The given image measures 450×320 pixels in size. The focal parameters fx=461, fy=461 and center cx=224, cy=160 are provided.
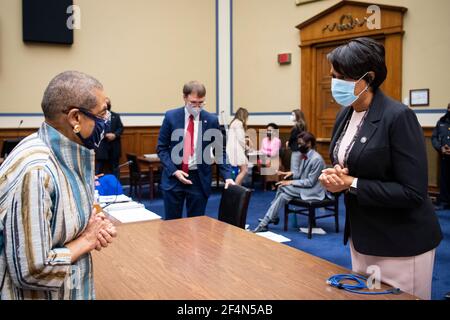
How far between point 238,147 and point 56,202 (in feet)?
20.6

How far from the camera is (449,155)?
6.52 metres

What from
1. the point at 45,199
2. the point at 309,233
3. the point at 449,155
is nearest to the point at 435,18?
the point at 449,155

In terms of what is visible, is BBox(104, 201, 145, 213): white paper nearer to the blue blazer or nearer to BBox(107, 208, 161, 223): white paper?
BBox(107, 208, 161, 223): white paper

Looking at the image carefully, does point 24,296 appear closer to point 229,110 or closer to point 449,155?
point 449,155

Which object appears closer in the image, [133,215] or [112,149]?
[133,215]

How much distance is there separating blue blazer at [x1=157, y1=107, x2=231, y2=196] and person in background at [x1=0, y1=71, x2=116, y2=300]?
2.24 metres

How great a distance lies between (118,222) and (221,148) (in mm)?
1285

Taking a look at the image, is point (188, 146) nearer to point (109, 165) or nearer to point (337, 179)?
point (337, 179)

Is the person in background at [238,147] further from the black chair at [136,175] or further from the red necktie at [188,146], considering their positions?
the red necktie at [188,146]

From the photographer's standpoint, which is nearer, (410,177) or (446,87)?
(410,177)

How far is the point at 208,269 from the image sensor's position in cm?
192

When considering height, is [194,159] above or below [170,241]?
above

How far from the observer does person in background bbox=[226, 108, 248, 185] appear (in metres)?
7.38

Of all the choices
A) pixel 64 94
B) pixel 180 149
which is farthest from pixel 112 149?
pixel 64 94
